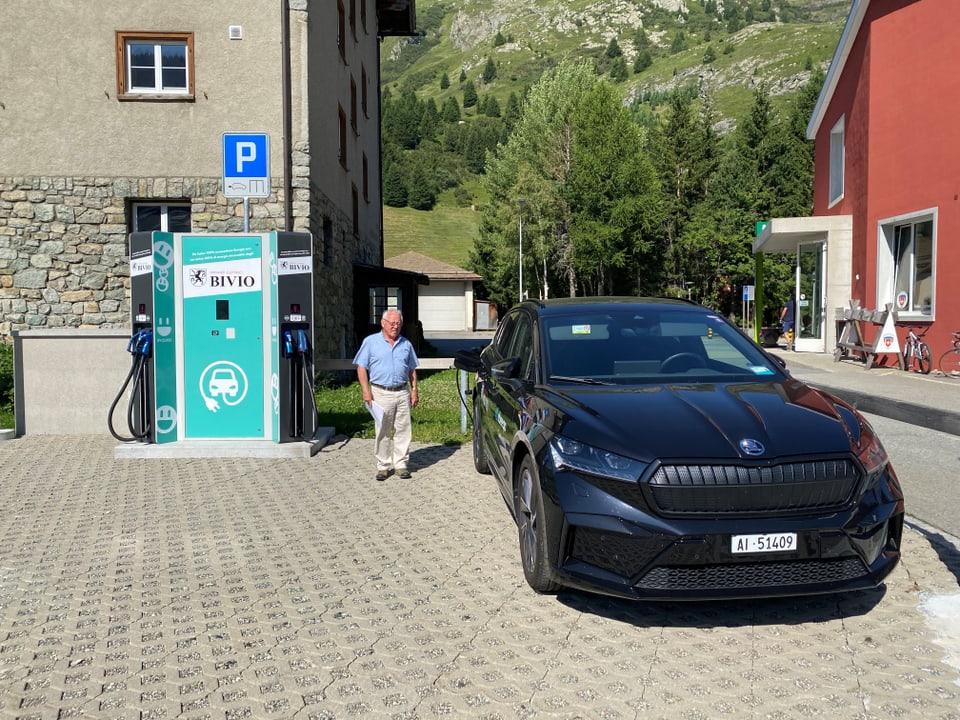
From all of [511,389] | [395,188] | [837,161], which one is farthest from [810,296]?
[395,188]

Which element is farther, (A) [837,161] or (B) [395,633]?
(A) [837,161]

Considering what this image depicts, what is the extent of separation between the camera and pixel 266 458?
8461 mm

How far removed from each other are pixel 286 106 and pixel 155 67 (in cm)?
264

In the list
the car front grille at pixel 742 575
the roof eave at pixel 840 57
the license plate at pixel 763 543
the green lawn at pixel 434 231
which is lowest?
the car front grille at pixel 742 575

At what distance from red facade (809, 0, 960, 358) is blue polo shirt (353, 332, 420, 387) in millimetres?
12470

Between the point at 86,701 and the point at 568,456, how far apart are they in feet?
7.66

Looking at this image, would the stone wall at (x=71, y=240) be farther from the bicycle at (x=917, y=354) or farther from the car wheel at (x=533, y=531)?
the bicycle at (x=917, y=354)

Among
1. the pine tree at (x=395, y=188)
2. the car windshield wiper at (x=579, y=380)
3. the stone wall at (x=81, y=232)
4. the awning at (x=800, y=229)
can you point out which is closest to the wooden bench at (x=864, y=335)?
the awning at (x=800, y=229)

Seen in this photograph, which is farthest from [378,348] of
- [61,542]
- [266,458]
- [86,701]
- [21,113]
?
[21,113]

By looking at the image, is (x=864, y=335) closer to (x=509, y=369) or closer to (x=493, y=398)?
(x=493, y=398)

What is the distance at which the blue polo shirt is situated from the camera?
7488mm

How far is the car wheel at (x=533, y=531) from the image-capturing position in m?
4.12

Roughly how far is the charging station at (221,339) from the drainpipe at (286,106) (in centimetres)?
576

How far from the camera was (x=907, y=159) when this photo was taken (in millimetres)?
17016
